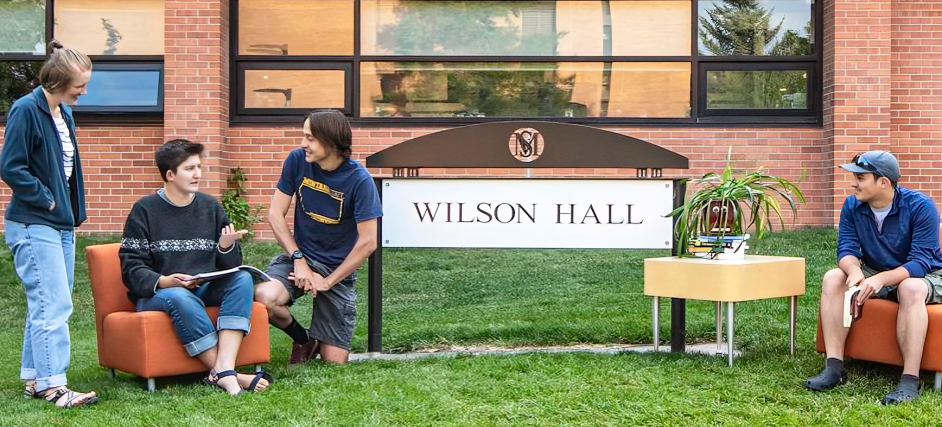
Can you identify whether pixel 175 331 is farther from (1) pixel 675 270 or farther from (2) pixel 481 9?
(2) pixel 481 9

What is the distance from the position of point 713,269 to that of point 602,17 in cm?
556

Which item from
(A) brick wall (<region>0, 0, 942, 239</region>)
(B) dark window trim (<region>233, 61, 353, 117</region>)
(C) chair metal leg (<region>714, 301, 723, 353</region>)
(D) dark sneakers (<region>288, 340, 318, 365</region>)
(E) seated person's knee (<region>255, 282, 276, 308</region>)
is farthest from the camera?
(B) dark window trim (<region>233, 61, 353, 117</region>)

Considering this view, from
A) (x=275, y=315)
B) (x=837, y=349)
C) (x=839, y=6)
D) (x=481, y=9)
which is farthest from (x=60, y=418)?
(x=839, y=6)

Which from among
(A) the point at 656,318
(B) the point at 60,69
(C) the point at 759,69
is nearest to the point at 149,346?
(B) the point at 60,69

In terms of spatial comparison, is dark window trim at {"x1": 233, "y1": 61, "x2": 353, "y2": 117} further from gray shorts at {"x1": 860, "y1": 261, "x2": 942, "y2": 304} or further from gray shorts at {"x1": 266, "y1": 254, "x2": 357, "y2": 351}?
gray shorts at {"x1": 860, "y1": 261, "x2": 942, "y2": 304}

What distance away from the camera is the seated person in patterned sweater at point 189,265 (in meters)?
4.98

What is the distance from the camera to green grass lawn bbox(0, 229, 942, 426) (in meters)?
4.45

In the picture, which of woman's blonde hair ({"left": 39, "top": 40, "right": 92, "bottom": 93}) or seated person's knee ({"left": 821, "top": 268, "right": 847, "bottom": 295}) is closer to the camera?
woman's blonde hair ({"left": 39, "top": 40, "right": 92, "bottom": 93})

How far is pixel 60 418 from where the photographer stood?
451 centimetres

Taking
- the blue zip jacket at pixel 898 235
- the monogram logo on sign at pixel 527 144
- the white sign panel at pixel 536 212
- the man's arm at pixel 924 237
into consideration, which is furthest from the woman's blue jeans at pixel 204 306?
the man's arm at pixel 924 237

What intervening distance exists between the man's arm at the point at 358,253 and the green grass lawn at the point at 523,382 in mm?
462

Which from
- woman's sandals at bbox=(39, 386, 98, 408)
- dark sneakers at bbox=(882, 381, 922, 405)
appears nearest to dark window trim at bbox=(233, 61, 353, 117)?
woman's sandals at bbox=(39, 386, 98, 408)

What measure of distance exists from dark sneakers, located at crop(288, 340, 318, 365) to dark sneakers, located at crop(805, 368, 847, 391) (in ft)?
8.69

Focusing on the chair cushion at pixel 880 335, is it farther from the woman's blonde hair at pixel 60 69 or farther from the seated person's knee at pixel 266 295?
the woman's blonde hair at pixel 60 69
